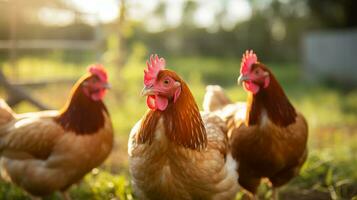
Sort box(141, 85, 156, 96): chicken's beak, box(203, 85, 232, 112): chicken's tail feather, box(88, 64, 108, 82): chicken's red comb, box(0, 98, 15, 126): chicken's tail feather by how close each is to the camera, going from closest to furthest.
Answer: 1. box(141, 85, 156, 96): chicken's beak
2. box(88, 64, 108, 82): chicken's red comb
3. box(0, 98, 15, 126): chicken's tail feather
4. box(203, 85, 232, 112): chicken's tail feather

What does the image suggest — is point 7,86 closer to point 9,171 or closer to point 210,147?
point 9,171

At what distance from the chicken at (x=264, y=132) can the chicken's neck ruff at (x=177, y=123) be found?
2.63 ft

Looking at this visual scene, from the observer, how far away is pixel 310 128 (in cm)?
730

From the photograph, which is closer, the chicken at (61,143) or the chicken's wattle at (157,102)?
the chicken's wattle at (157,102)

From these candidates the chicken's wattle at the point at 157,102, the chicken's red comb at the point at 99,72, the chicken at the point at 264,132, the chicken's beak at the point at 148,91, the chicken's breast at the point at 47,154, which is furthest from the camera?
the chicken's red comb at the point at 99,72

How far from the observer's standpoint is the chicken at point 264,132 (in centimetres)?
358

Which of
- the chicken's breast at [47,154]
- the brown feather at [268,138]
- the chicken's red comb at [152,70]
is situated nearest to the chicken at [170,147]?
the chicken's red comb at [152,70]

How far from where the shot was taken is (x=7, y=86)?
5512mm

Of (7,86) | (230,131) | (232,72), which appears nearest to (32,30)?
(232,72)

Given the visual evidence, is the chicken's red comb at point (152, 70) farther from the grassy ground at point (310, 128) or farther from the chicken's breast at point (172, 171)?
the grassy ground at point (310, 128)

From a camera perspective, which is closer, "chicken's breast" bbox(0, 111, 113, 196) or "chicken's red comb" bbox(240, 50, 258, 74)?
"chicken's red comb" bbox(240, 50, 258, 74)

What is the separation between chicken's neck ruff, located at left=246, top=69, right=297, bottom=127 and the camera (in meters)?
3.63

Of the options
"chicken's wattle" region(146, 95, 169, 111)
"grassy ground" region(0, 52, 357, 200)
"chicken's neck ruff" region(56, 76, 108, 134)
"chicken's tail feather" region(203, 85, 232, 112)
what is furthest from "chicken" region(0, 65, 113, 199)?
"chicken's wattle" region(146, 95, 169, 111)

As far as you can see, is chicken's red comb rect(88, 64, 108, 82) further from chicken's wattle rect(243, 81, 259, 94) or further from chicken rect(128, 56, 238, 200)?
chicken's wattle rect(243, 81, 259, 94)
